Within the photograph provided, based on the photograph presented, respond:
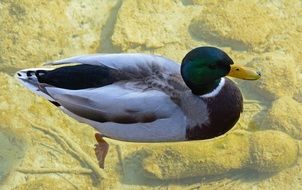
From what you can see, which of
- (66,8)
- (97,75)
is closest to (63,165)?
(97,75)

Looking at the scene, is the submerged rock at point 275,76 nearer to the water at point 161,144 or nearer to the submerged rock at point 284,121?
the water at point 161,144

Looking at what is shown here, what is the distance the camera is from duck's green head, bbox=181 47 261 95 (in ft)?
10.9

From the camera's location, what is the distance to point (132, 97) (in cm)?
323

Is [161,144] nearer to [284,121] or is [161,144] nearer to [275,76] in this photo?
[284,121]

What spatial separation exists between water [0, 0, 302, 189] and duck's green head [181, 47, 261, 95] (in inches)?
30.9

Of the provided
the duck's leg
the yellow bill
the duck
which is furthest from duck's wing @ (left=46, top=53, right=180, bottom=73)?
the duck's leg

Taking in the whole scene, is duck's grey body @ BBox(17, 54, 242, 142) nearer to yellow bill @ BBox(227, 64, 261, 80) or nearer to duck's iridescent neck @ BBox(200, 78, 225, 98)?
duck's iridescent neck @ BBox(200, 78, 225, 98)

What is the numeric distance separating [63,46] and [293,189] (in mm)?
2008

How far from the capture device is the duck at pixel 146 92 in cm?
328

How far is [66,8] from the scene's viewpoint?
4867mm

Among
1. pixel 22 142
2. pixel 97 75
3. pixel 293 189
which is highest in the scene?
pixel 97 75

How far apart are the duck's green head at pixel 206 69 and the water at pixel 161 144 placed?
2.57ft

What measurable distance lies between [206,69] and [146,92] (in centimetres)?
37

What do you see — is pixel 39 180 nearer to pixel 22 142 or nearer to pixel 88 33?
pixel 22 142
